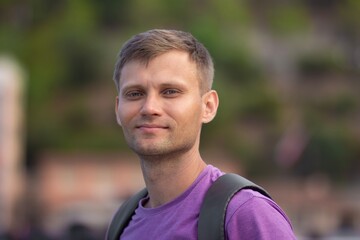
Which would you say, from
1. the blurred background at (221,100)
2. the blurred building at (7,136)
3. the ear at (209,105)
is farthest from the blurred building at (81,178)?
the ear at (209,105)

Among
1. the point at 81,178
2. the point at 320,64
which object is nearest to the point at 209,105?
the point at 81,178

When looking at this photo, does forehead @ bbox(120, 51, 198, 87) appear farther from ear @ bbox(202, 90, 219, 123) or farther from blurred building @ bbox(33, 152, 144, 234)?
blurred building @ bbox(33, 152, 144, 234)

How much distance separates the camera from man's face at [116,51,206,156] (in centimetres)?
262

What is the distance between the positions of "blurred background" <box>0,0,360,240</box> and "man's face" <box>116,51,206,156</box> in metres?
25.9

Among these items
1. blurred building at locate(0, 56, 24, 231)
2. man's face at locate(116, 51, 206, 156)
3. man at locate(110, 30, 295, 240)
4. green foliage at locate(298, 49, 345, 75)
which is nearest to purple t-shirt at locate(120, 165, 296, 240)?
man at locate(110, 30, 295, 240)

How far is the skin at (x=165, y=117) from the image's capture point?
2.62 m

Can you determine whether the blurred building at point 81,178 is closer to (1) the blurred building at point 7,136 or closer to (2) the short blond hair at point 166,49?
(1) the blurred building at point 7,136

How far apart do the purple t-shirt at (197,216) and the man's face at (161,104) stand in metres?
0.13

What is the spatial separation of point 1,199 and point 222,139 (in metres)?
18.5

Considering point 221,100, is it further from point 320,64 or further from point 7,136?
point 7,136

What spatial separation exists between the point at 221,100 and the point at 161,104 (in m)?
44.2

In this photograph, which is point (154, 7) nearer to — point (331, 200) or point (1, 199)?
point (331, 200)

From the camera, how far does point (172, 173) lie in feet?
8.86

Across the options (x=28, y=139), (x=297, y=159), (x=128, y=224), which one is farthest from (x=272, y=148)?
(x=128, y=224)
